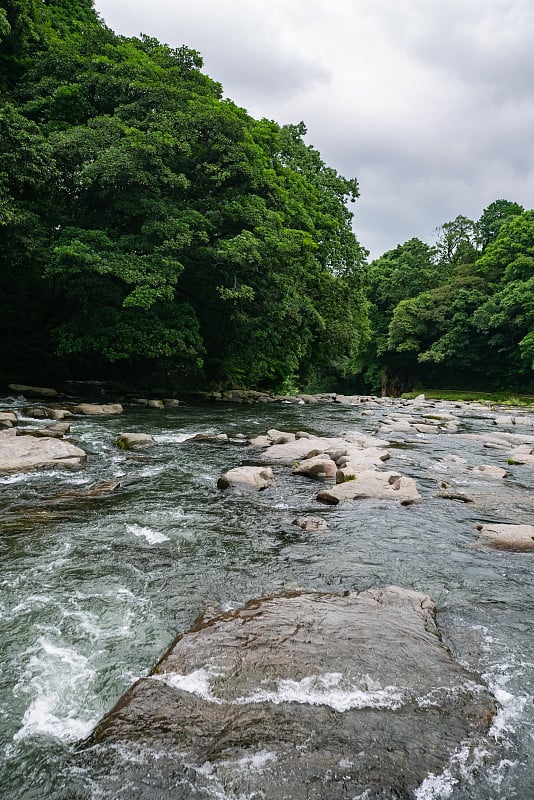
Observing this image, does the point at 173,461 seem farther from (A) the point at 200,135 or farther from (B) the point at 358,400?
(B) the point at 358,400

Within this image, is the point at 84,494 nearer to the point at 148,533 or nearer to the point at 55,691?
the point at 148,533

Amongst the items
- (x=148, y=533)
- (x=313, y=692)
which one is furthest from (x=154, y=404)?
(x=313, y=692)

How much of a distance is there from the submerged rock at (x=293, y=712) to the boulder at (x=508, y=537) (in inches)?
72.4

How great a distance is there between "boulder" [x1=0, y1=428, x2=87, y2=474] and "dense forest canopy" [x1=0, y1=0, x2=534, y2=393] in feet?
21.4

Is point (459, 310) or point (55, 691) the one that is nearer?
point (55, 691)

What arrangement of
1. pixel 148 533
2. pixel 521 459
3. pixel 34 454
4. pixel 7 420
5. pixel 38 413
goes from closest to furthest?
pixel 148 533, pixel 34 454, pixel 521 459, pixel 7 420, pixel 38 413

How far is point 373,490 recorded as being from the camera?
20.0ft

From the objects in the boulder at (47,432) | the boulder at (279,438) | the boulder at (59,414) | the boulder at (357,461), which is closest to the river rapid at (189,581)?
the boulder at (357,461)

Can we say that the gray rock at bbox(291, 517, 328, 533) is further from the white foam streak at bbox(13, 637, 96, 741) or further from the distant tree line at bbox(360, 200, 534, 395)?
the distant tree line at bbox(360, 200, 534, 395)

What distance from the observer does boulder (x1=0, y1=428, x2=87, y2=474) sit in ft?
21.7

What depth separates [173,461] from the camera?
25.4 ft

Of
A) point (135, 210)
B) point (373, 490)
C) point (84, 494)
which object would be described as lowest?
point (84, 494)

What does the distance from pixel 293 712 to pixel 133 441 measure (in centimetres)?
693

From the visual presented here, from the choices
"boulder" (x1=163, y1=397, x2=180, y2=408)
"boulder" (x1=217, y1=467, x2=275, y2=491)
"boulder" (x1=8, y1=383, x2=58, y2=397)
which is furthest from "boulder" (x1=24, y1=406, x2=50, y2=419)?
"boulder" (x1=217, y1=467, x2=275, y2=491)
